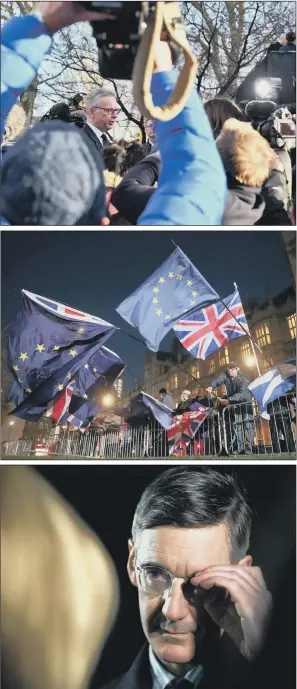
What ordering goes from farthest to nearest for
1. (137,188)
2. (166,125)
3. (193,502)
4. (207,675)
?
(193,502), (207,675), (137,188), (166,125)

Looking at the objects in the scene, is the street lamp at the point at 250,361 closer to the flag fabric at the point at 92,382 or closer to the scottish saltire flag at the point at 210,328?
the scottish saltire flag at the point at 210,328

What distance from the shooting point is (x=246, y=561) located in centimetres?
266

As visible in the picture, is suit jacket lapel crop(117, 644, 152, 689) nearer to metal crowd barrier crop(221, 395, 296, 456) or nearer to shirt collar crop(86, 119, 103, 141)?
metal crowd barrier crop(221, 395, 296, 456)

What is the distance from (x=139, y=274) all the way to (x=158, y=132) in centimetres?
57

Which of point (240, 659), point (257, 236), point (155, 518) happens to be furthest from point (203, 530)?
point (257, 236)

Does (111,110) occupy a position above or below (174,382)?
above

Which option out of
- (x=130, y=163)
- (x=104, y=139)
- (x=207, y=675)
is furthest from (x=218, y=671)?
(x=104, y=139)

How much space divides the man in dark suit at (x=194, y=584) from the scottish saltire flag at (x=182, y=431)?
8 centimetres

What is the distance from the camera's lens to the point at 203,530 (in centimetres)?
270

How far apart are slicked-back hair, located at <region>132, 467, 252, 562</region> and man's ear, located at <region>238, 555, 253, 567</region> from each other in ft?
0.33

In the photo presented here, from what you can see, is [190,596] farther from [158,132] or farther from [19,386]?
[158,132]

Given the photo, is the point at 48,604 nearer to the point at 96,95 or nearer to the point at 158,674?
the point at 158,674

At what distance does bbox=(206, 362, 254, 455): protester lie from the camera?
8.79ft

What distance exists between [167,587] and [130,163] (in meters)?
1.63
